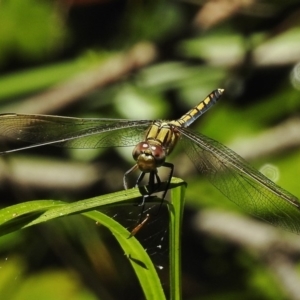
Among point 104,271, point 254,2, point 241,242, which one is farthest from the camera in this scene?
point 254,2

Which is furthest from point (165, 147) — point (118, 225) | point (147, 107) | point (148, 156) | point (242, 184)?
point (147, 107)

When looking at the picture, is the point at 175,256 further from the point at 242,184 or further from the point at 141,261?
the point at 242,184

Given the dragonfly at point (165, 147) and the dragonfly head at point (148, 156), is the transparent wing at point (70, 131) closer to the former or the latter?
the dragonfly at point (165, 147)

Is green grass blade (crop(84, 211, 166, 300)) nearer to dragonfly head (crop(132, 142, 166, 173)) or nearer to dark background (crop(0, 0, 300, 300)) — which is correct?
dragonfly head (crop(132, 142, 166, 173))

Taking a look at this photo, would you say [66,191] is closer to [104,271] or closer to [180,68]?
[104,271]

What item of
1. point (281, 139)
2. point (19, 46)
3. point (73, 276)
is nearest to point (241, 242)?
point (281, 139)

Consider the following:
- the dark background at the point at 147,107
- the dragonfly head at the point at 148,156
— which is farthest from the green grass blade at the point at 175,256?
the dark background at the point at 147,107

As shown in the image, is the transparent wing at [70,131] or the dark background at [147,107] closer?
the transparent wing at [70,131]

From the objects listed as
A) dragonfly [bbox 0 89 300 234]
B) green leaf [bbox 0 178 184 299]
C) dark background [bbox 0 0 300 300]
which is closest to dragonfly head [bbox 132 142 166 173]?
dragonfly [bbox 0 89 300 234]
